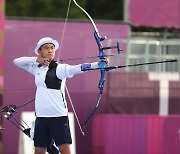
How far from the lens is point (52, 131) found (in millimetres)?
7754

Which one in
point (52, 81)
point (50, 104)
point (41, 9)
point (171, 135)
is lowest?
point (171, 135)

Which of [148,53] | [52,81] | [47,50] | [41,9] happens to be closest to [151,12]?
A: [148,53]

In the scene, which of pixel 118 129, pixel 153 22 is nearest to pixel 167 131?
pixel 118 129

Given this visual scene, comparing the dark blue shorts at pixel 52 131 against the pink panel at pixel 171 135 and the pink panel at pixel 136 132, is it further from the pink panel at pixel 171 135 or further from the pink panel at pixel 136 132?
the pink panel at pixel 171 135

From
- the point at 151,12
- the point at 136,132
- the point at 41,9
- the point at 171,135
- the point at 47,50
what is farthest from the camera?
the point at 41,9

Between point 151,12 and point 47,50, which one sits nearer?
point 47,50

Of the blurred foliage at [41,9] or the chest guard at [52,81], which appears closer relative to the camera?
the chest guard at [52,81]

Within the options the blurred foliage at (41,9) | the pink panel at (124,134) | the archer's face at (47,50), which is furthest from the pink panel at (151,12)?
the blurred foliage at (41,9)

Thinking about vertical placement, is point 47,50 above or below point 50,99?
above

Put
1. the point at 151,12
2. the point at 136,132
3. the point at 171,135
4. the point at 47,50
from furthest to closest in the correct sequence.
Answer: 1. the point at 151,12
2. the point at 136,132
3. the point at 171,135
4. the point at 47,50

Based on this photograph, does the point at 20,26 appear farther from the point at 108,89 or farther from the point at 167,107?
the point at 167,107

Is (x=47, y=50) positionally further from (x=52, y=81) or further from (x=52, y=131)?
(x=52, y=131)

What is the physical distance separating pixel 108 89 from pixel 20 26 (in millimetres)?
1776

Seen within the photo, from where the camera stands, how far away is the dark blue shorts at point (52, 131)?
7711 millimetres
